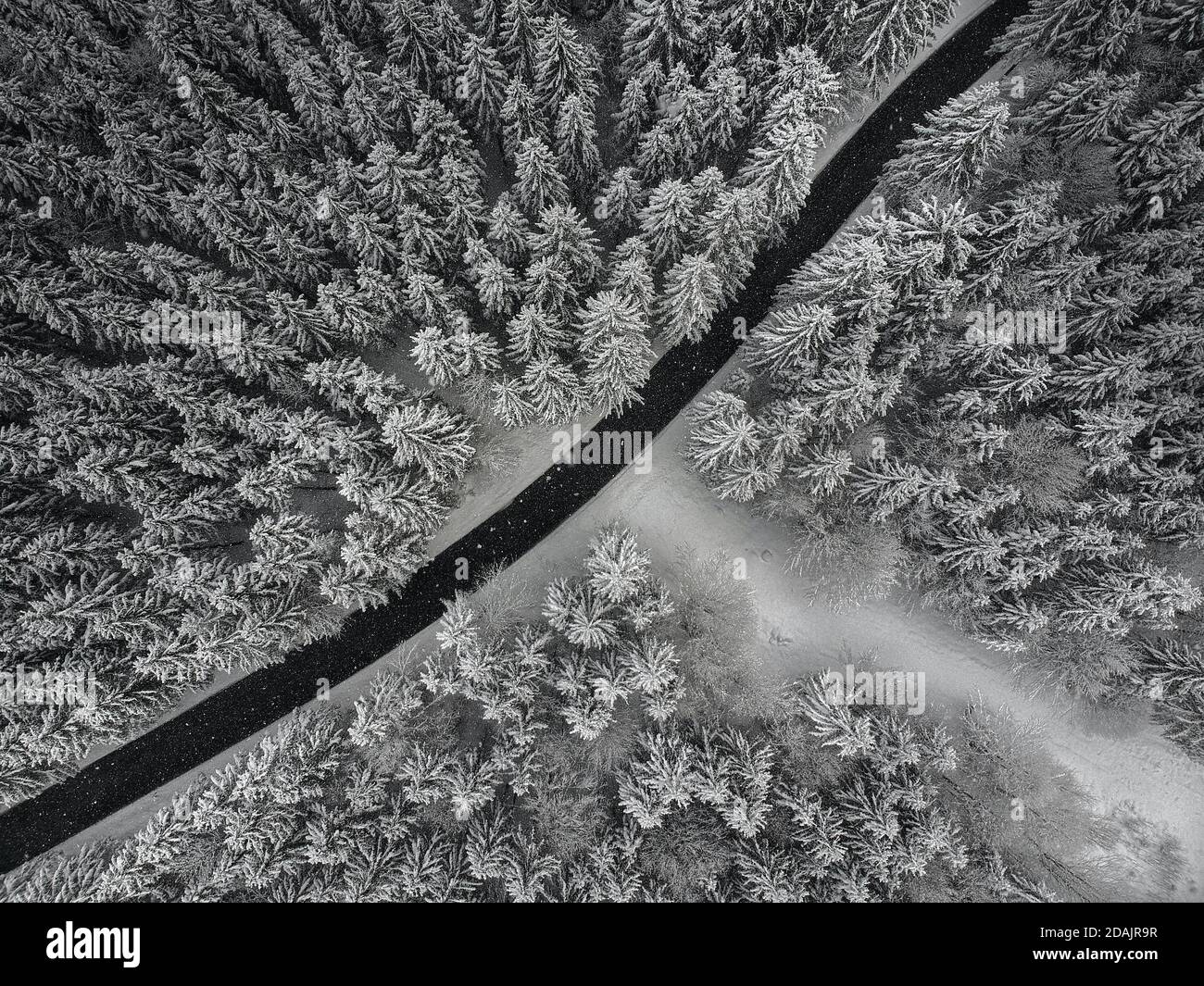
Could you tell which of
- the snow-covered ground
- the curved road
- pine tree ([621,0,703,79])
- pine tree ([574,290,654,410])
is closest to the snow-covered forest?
pine tree ([621,0,703,79])

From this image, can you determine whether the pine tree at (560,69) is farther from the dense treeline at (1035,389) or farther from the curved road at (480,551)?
the dense treeline at (1035,389)

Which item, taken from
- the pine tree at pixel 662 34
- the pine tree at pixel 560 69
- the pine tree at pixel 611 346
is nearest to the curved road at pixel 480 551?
the pine tree at pixel 611 346

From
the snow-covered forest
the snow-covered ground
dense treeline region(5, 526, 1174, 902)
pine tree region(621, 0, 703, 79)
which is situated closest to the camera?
dense treeline region(5, 526, 1174, 902)

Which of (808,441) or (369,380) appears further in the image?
(808,441)

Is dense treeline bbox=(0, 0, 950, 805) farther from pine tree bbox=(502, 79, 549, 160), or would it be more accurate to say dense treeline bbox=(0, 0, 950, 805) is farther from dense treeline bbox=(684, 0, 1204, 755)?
dense treeline bbox=(684, 0, 1204, 755)
